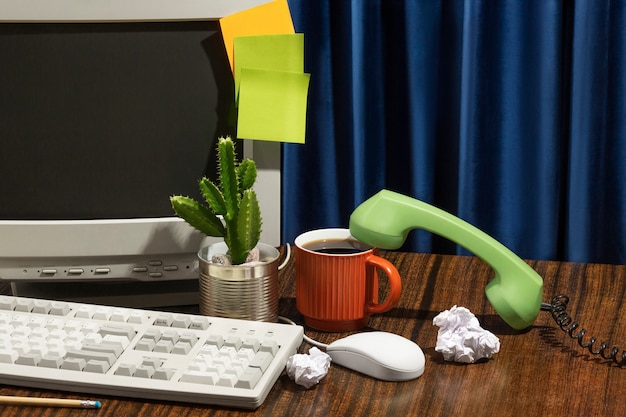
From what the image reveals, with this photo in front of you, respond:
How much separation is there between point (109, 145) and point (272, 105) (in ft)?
0.66

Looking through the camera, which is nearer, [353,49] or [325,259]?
[325,259]

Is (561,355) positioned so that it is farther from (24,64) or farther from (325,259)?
A: (24,64)

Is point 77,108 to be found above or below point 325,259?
above

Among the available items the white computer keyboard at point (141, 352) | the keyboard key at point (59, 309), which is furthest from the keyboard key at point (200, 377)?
the keyboard key at point (59, 309)

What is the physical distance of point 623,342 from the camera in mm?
953

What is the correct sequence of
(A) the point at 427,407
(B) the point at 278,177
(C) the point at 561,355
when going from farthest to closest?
(B) the point at 278,177, (C) the point at 561,355, (A) the point at 427,407

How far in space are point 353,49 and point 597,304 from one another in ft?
1.76

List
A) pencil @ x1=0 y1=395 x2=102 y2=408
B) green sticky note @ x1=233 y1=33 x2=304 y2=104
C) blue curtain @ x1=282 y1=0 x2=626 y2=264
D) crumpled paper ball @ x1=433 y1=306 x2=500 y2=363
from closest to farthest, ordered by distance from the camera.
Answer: pencil @ x1=0 y1=395 x2=102 y2=408 → crumpled paper ball @ x1=433 y1=306 x2=500 y2=363 → green sticky note @ x1=233 y1=33 x2=304 y2=104 → blue curtain @ x1=282 y1=0 x2=626 y2=264

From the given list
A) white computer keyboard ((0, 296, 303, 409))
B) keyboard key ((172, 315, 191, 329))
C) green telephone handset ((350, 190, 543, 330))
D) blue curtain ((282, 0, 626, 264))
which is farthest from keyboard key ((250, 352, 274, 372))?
blue curtain ((282, 0, 626, 264))

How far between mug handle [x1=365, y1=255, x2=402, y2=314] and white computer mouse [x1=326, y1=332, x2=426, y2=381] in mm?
70

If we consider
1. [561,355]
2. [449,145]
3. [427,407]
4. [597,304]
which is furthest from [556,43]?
[427,407]

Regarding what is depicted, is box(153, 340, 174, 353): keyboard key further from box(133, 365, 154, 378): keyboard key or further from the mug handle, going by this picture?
the mug handle

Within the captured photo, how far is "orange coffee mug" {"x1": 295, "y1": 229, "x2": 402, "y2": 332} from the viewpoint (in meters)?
0.96

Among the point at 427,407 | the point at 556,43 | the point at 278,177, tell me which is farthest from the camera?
the point at 556,43
